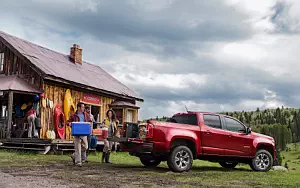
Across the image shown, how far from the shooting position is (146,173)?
34.0ft

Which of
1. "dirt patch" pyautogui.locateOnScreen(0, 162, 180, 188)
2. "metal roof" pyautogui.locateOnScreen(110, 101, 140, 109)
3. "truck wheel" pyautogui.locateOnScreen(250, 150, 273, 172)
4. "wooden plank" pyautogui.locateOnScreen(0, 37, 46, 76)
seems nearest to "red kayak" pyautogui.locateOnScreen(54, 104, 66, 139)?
"wooden plank" pyautogui.locateOnScreen(0, 37, 46, 76)

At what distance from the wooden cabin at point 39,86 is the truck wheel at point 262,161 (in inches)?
424

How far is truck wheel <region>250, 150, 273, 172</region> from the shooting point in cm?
1223

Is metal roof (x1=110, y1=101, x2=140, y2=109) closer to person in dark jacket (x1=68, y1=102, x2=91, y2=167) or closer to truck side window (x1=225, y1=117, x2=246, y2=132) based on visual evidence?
person in dark jacket (x1=68, y1=102, x2=91, y2=167)

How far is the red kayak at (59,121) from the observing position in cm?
1948

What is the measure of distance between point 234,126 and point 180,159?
95.9 inches

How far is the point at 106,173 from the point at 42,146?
290 inches

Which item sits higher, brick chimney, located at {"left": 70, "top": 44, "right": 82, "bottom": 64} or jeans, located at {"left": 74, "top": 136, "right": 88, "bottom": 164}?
brick chimney, located at {"left": 70, "top": 44, "right": 82, "bottom": 64}

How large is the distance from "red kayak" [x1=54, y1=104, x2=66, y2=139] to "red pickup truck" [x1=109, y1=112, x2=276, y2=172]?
842 centimetres

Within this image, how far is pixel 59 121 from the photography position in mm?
19828

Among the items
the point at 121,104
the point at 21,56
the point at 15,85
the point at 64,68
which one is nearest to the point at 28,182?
the point at 15,85

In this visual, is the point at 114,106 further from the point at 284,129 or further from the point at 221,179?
the point at 284,129

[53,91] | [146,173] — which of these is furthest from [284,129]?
[146,173]

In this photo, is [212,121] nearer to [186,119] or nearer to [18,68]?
[186,119]
